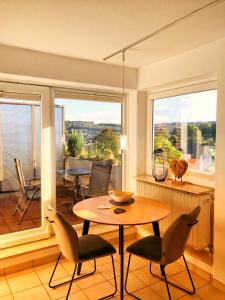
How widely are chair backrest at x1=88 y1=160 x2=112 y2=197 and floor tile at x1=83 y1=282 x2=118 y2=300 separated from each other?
4.24 feet

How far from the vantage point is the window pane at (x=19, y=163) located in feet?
9.89

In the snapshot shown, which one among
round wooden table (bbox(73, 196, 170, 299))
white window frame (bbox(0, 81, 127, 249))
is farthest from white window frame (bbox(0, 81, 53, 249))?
round wooden table (bbox(73, 196, 170, 299))

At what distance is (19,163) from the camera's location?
10.2 feet

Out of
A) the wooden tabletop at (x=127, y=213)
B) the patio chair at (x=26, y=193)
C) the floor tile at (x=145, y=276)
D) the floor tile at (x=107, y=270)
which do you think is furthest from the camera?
the patio chair at (x=26, y=193)

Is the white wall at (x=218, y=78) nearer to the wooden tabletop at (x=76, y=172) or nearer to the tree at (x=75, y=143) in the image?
the tree at (x=75, y=143)

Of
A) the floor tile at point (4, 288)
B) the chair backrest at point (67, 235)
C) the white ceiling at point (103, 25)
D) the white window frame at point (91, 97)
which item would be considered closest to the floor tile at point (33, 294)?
the floor tile at point (4, 288)

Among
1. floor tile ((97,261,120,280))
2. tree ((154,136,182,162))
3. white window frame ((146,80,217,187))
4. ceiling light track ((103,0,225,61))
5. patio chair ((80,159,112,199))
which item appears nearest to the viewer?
ceiling light track ((103,0,225,61))

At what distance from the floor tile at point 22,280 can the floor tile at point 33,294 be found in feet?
0.22

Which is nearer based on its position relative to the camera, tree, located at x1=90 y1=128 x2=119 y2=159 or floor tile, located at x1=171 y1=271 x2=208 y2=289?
floor tile, located at x1=171 y1=271 x2=208 y2=289

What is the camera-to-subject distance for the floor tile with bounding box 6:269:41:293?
2555 mm

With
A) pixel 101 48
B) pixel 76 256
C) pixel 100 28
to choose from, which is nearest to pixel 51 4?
pixel 100 28

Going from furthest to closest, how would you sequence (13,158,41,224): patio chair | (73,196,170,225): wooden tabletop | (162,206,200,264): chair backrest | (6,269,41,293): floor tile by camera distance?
(13,158,41,224): patio chair, (6,269,41,293): floor tile, (73,196,170,225): wooden tabletop, (162,206,200,264): chair backrest

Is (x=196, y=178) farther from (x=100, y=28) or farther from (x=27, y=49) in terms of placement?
(x=27, y=49)

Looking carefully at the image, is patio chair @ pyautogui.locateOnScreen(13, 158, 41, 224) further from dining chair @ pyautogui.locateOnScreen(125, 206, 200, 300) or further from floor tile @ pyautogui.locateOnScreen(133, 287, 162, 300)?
floor tile @ pyautogui.locateOnScreen(133, 287, 162, 300)
